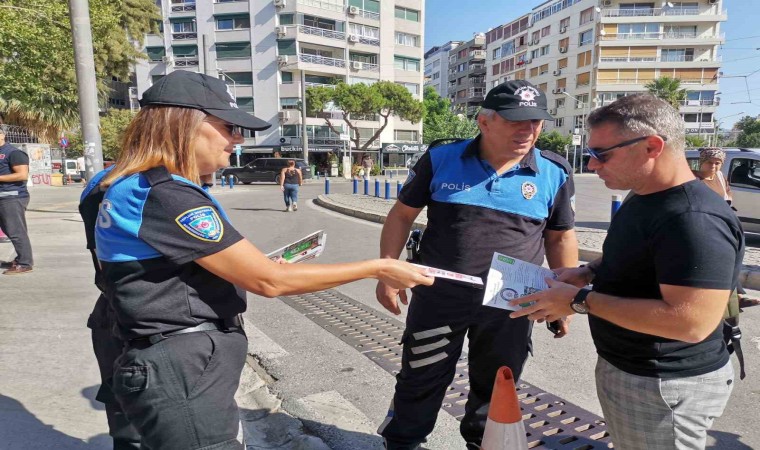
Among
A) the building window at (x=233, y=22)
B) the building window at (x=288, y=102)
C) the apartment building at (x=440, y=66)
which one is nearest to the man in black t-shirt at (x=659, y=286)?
the building window at (x=288, y=102)

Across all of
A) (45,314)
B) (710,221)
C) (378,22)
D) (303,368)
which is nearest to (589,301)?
(710,221)

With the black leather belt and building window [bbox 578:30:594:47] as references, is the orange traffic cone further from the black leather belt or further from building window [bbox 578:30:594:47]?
building window [bbox 578:30:594:47]

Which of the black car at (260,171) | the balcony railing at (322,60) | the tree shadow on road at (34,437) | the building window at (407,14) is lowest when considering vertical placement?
the tree shadow on road at (34,437)

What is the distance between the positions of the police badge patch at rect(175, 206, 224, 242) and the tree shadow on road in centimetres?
192

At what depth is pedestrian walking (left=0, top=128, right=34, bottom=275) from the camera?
18.9ft

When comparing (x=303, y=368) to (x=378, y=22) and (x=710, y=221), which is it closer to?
(x=710, y=221)

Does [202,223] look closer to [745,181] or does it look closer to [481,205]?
[481,205]

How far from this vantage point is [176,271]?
4.86ft

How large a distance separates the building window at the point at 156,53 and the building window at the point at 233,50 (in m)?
5.89

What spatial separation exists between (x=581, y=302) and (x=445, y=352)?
84cm

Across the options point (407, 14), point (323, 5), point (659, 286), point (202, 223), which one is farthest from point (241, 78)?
point (659, 286)

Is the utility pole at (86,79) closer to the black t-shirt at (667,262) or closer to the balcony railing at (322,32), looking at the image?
the black t-shirt at (667,262)

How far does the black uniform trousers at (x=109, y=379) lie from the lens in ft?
6.48

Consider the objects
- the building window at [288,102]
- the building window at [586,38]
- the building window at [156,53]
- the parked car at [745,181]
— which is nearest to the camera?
the parked car at [745,181]
